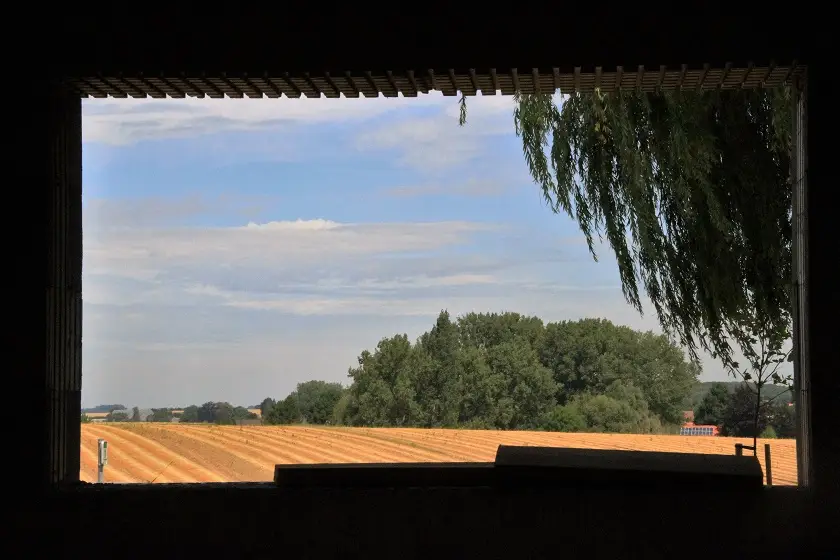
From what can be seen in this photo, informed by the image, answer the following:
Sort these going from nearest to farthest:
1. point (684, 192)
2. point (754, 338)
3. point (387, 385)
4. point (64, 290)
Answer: point (64, 290) → point (684, 192) → point (754, 338) → point (387, 385)

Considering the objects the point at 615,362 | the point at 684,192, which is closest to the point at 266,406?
the point at 615,362

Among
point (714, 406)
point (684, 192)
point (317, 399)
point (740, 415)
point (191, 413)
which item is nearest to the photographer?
point (684, 192)

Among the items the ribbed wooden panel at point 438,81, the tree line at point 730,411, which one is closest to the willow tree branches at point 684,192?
the tree line at point 730,411

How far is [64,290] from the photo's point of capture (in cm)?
291

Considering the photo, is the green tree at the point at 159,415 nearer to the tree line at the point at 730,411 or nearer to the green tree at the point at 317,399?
the green tree at the point at 317,399

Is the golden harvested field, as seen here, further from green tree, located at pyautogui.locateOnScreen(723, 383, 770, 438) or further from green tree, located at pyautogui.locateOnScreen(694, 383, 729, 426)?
green tree, located at pyautogui.locateOnScreen(694, 383, 729, 426)

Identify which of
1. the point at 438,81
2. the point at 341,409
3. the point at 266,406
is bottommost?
the point at 341,409

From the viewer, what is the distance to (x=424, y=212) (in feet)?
44.9

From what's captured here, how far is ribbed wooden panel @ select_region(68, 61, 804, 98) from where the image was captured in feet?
8.89

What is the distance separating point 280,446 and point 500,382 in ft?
13.1

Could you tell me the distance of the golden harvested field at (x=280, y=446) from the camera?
23.7 feet

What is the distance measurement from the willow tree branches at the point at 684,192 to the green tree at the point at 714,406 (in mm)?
2846

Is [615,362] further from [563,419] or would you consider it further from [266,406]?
[266,406]

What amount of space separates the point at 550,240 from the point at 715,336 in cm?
558
